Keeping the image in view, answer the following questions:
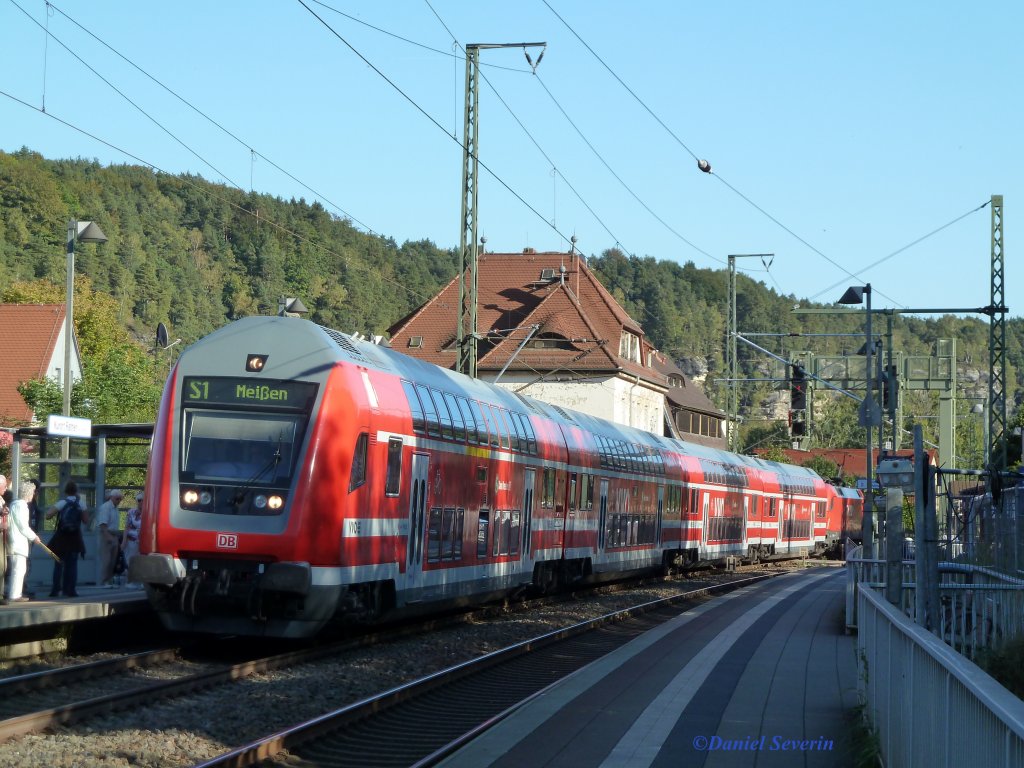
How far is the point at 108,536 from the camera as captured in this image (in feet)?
64.4

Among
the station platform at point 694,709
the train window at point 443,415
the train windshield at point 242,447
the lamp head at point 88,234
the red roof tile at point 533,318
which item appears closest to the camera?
the station platform at point 694,709

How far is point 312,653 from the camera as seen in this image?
15531 millimetres

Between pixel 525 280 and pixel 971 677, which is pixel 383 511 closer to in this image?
pixel 971 677

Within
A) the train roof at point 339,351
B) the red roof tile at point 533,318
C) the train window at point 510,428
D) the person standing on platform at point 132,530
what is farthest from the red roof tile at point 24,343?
the train window at point 510,428

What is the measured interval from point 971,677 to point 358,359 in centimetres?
1201

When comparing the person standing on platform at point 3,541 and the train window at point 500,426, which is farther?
the train window at point 500,426

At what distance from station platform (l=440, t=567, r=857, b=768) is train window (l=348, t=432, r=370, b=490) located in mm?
3213

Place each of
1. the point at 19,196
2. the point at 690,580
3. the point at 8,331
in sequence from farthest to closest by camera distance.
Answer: the point at 19,196, the point at 8,331, the point at 690,580

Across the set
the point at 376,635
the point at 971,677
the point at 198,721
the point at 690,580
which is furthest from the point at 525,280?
the point at 971,677

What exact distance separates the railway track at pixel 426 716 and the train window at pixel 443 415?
295cm

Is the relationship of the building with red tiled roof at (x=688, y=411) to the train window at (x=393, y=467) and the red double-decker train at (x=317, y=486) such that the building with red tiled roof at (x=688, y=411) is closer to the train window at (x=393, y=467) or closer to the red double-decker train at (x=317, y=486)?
the red double-decker train at (x=317, y=486)

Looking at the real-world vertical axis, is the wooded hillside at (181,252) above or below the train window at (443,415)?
above

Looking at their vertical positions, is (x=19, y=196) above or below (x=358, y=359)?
above

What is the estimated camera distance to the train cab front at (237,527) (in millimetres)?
14789
